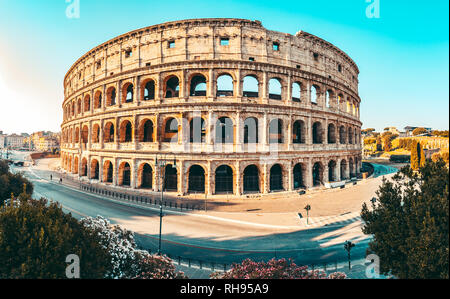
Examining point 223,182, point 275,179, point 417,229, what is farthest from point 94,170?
point 417,229

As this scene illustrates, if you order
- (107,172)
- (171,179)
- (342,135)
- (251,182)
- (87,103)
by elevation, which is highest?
(87,103)

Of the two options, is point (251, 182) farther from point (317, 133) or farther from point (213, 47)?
point (213, 47)

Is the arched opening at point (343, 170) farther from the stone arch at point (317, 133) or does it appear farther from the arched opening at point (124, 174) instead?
the arched opening at point (124, 174)

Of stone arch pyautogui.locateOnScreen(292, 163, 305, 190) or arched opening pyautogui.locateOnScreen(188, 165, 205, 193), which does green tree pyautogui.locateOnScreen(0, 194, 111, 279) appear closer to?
arched opening pyautogui.locateOnScreen(188, 165, 205, 193)

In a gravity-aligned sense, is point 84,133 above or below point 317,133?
above

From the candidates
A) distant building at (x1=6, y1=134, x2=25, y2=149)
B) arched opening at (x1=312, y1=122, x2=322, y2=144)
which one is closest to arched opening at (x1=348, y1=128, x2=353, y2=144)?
arched opening at (x1=312, y1=122, x2=322, y2=144)

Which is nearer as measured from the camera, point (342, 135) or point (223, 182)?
point (223, 182)

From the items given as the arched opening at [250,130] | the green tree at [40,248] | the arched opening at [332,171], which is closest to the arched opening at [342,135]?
the arched opening at [332,171]
